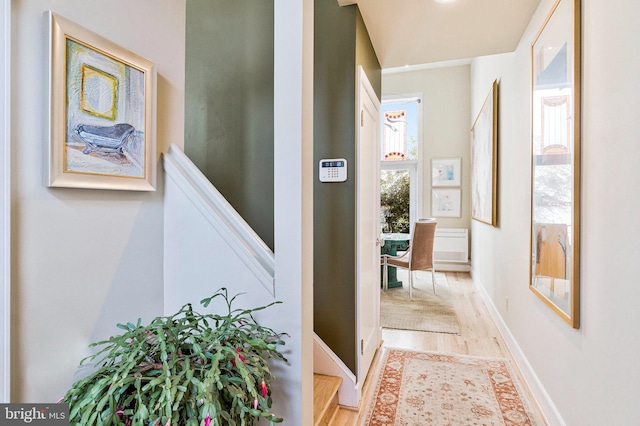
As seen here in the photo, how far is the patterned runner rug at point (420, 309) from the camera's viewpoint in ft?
11.6

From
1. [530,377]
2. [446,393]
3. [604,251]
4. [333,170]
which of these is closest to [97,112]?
[333,170]

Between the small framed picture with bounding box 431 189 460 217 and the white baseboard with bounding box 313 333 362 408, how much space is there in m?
4.71

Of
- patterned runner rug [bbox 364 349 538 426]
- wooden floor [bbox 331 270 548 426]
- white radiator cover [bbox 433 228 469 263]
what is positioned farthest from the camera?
white radiator cover [bbox 433 228 469 263]

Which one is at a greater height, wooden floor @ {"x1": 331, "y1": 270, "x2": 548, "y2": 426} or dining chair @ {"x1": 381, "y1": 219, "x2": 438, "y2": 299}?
dining chair @ {"x1": 381, "y1": 219, "x2": 438, "y2": 299}

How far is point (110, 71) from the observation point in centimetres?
109

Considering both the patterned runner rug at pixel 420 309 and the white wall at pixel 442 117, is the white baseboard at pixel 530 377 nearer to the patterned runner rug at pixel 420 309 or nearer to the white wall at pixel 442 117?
the patterned runner rug at pixel 420 309

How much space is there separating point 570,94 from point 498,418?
185cm

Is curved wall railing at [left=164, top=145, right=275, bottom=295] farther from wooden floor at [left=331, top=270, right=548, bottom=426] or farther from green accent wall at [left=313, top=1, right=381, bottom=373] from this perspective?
wooden floor at [left=331, top=270, right=548, bottom=426]

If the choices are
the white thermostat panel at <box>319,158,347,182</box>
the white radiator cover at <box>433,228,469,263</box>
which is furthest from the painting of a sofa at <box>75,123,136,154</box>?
the white radiator cover at <box>433,228,469,263</box>

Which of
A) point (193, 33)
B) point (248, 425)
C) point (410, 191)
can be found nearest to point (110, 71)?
point (248, 425)

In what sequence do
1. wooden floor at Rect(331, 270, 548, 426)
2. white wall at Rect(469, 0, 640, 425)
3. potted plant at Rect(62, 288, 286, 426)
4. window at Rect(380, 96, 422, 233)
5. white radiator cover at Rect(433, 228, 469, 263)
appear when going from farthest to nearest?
window at Rect(380, 96, 422, 233)
white radiator cover at Rect(433, 228, 469, 263)
wooden floor at Rect(331, 270, 548, 426)
white wall at Rect(469, 0, 640, 425)
potted plant at Rect(62, 288, 286, 426)

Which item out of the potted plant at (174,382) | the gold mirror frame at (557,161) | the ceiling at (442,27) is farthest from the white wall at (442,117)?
the potted plant at (174,382)

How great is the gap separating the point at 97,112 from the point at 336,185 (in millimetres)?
1377

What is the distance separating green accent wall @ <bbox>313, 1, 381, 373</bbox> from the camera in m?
2.11
